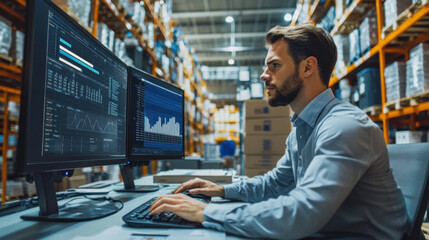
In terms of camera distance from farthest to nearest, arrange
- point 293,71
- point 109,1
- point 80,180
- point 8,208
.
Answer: point 109,1 < point 80,180 < point 293,71 < point 8,208

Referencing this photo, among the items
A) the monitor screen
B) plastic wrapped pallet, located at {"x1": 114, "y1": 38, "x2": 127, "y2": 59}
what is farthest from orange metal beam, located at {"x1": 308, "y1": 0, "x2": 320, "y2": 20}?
the monitor screen

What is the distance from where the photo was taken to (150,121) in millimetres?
1562

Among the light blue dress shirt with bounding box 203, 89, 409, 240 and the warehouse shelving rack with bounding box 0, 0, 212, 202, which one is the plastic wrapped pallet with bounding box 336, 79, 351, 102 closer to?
the warehouse shelving rack with bounding box 0, 0, 212, 202

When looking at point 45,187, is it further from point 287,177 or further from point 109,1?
point 109,1

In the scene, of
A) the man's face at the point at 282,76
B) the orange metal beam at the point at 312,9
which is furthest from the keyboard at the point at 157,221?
the orange metal beam at the point at 312,9

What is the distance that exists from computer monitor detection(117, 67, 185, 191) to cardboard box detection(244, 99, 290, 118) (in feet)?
6.36

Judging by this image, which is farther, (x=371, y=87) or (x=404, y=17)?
(x=371, y=87)

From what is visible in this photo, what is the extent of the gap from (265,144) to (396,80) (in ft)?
5.24

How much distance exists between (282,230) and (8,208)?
39.1 inches

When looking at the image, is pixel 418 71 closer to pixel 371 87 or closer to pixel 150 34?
pixel 371 87

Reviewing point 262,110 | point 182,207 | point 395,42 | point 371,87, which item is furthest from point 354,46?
point 182,207

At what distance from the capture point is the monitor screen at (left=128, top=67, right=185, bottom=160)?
1.44 meters

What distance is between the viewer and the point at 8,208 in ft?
3.36

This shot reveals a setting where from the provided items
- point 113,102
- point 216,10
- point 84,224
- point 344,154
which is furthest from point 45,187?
point 216,10
